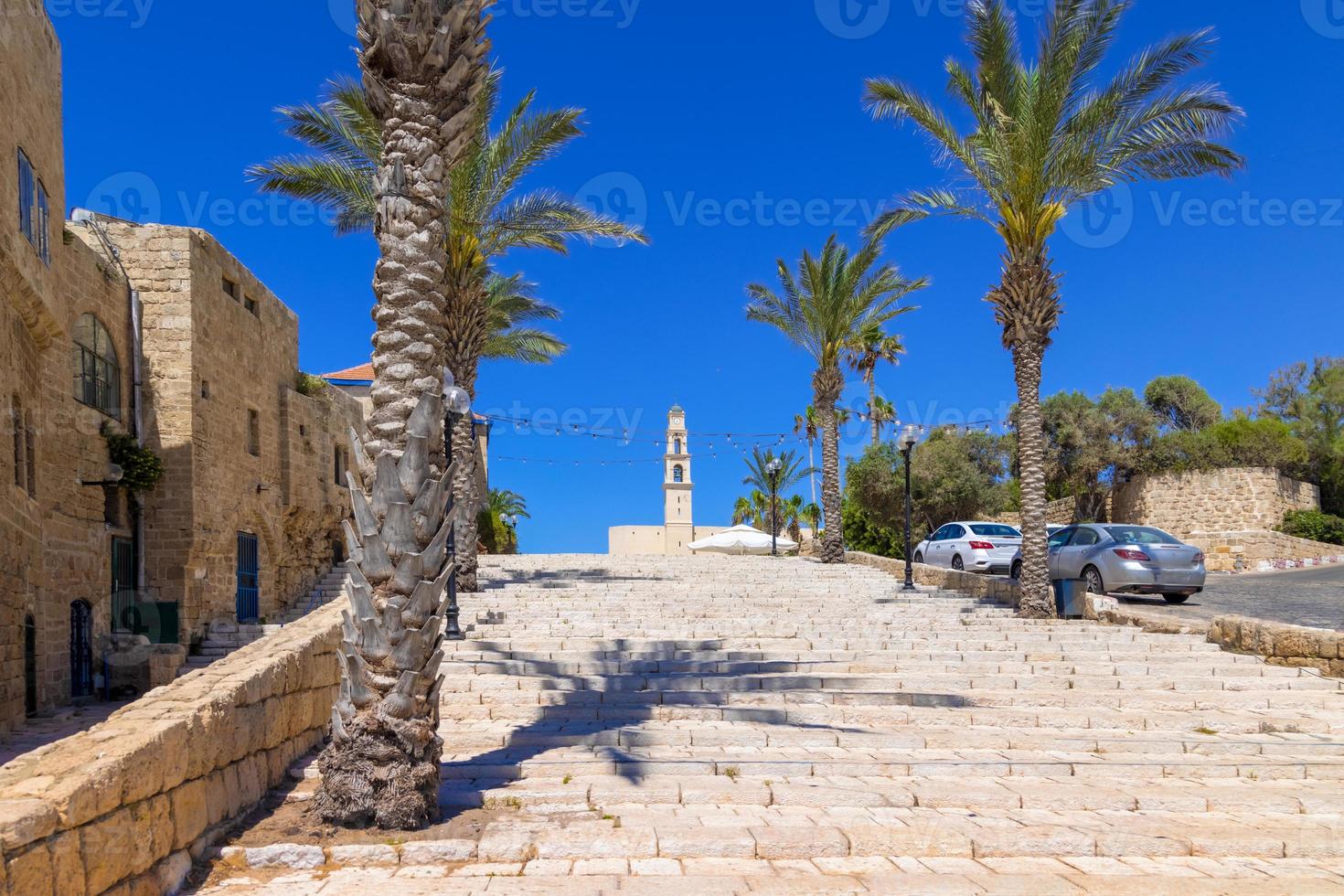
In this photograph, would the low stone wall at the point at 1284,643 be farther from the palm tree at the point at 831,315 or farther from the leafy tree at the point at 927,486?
the leafy tree at the point at 927,486

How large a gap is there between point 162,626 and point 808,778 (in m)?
15.1

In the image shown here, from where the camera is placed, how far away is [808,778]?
661 cm

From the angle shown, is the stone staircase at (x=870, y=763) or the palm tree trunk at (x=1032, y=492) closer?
the stone staircase at (x=870, y=763)

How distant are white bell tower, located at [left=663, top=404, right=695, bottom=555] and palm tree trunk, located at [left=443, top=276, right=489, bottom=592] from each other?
34.1m

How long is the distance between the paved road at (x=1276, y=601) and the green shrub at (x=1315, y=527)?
11.6m

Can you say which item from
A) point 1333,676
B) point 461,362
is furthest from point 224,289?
point 1333,676

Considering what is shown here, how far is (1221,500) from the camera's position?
33031 millimetres

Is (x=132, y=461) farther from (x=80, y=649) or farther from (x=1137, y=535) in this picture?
(x=1137, y=535)

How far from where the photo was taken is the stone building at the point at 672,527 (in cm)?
5167

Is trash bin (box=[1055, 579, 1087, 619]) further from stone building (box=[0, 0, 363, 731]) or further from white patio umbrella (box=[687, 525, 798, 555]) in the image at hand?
white patio umbrella (box=[687, 525, 798, 555])

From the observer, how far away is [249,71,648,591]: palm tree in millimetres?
15992

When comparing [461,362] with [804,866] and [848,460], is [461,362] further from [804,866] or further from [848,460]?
[848,460]

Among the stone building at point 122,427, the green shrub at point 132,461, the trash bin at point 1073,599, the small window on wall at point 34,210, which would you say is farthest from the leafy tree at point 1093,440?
the small window on wall at point 34,210

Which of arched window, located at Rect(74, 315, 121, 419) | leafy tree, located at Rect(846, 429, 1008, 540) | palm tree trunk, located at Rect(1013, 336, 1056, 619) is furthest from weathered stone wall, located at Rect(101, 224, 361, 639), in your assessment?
leafy tree, located at Rect(846, 429, 1008, 540)
